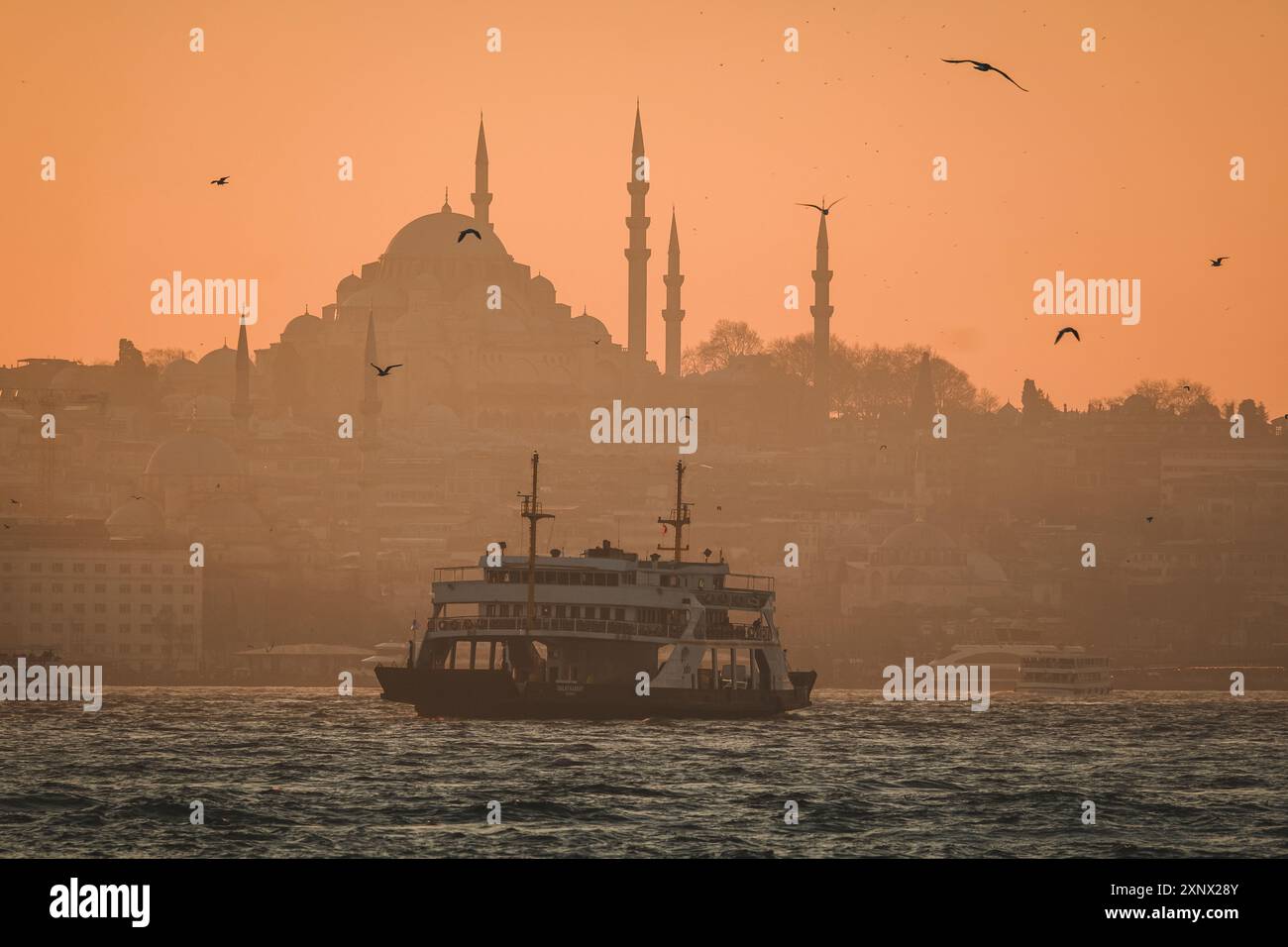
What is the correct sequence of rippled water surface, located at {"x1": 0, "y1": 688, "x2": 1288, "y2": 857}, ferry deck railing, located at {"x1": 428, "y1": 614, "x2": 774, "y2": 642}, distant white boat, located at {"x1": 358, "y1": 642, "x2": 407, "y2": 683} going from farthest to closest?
distant white boat, located at {"x1": 358, "y1": 642, "x2": 407, "y2": 683} < ferry deck railing, located at {"x1": 428, "y1": 614, "x2": 774, "y2": 642} < rippled water surface, located at {"x1": 0, "y1": 688, "x2": 1288, "y2": 857}

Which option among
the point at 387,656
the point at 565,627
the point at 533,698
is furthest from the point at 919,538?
the point at 533,698

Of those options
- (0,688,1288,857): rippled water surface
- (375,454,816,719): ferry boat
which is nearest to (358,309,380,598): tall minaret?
(375,454,816,719): ferry boat

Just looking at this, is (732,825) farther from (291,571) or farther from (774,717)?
Answer: (291,571)

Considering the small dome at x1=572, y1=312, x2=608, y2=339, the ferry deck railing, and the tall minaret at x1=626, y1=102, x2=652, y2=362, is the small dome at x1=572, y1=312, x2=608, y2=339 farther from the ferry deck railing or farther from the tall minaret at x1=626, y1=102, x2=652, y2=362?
the ferry deck railing

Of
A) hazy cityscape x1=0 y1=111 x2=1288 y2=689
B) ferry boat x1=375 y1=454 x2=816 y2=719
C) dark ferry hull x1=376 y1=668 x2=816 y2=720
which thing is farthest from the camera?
hazy cityscape x1=0 y1=111 x2=1288 y2=689

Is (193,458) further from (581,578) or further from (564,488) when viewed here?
(581,578)

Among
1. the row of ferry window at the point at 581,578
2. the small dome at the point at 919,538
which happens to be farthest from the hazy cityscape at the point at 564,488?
the row of ferry window at the point at 581,578

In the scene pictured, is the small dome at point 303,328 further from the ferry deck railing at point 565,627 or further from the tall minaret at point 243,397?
the ferry deck railing at point 565,627
